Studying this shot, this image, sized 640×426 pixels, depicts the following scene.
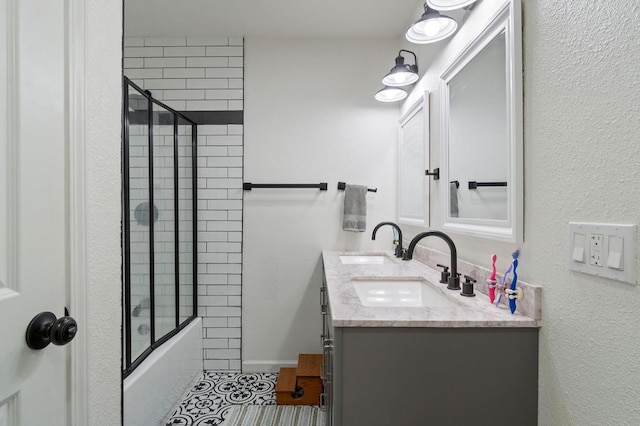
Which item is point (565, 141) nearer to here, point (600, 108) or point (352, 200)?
point (600, 108)

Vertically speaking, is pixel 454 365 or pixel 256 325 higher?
pixel 454 365

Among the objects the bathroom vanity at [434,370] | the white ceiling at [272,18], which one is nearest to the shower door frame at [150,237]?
the white ceiling at [272,18]

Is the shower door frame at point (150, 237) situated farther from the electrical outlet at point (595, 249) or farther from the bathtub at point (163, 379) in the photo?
the electrical outlet at point (595, 249)

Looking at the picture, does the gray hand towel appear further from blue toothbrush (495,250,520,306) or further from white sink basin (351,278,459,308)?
blue toothbrush (495,250,520,306)

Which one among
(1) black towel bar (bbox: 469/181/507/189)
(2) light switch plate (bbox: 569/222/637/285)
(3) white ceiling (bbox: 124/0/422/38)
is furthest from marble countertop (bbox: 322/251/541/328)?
(3) white ceiling (bbox: 124/0/422/38)

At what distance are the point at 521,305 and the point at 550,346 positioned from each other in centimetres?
13

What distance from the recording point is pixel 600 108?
69cm

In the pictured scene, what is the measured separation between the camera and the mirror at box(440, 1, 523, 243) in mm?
972

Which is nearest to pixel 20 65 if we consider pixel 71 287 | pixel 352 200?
pixel 71 287

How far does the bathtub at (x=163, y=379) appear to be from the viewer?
1479 millimetres

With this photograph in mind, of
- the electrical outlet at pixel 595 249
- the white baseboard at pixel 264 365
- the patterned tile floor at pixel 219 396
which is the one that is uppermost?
the electrical outlet at pixel 595 249

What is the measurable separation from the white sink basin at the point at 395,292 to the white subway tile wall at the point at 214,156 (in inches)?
51.2

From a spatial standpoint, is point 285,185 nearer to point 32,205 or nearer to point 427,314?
point 427,314

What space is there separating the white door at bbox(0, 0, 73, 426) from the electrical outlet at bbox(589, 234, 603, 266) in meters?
1.18
